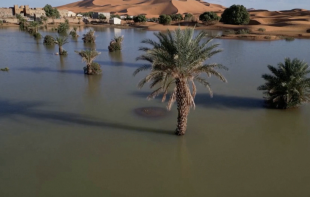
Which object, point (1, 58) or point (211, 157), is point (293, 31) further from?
point (211, 157)

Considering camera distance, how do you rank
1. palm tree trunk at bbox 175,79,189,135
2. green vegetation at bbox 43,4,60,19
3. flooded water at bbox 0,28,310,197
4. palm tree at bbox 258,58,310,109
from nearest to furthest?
1. flooded water at bbox 0,28,310,197
2. palm tree trunk at bbox 175,79,189,135
3. palm tree at bbox 258,58,310,109
4. green vegetation at bbox 43,4,60,19

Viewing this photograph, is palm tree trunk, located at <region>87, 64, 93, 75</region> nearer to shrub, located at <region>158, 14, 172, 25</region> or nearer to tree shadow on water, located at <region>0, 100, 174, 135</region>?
tree shadow on water, located at <region>0, 100, 174, 135</region>

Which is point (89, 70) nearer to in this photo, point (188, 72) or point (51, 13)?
point (188, 72)

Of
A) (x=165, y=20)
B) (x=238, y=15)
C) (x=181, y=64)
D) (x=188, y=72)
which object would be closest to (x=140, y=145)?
(x=188, y=72)

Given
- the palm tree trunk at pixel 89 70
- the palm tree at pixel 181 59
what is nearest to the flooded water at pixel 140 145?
the palm tree at pixel 181 59

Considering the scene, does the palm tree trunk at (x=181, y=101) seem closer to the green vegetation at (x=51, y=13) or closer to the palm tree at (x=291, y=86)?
the palm tree at (x=291, y=86)

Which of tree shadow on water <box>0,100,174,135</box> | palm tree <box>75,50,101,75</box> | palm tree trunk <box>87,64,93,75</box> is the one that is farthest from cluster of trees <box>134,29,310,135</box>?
palm tree trunk <box>87,64,93,75</box>
